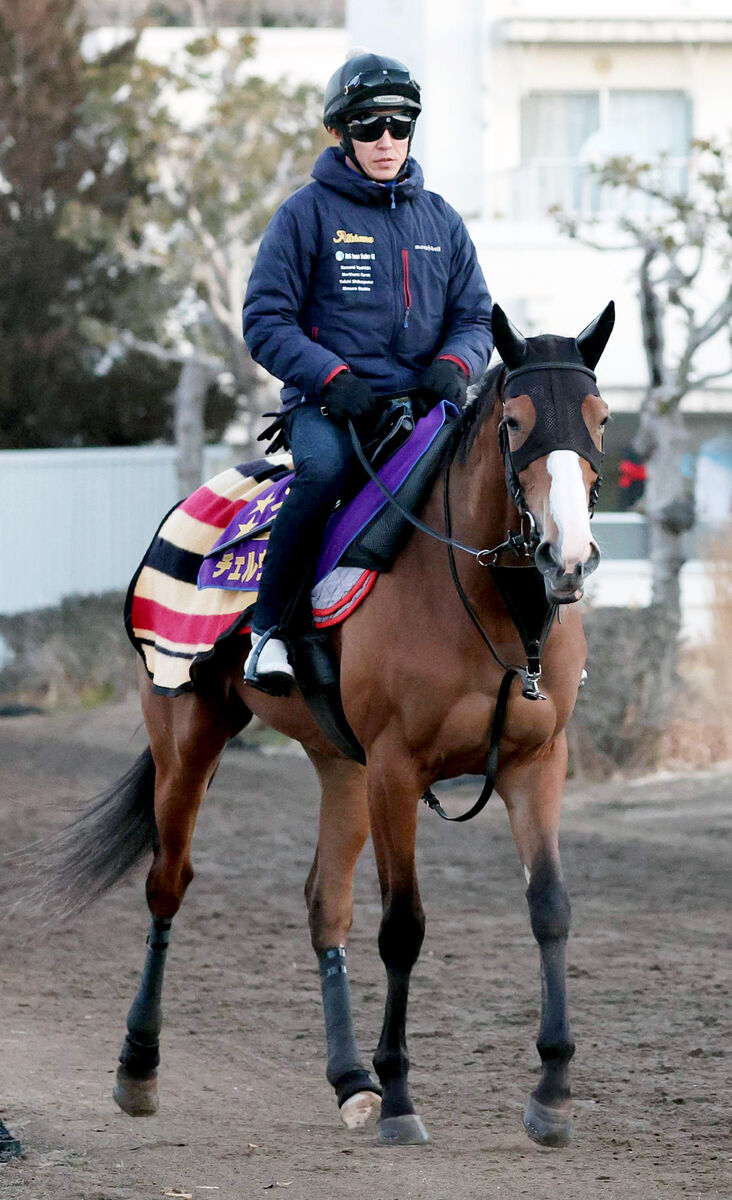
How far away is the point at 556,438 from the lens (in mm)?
3842

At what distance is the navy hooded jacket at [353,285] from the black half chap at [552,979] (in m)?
1.50

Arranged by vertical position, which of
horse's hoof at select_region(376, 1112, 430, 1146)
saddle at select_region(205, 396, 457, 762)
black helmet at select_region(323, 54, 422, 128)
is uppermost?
black helmet at select_region(323, 54, 422, 128)

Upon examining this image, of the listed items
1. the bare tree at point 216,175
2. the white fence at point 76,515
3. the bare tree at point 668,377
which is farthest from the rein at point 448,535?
the white fence at point 76,515

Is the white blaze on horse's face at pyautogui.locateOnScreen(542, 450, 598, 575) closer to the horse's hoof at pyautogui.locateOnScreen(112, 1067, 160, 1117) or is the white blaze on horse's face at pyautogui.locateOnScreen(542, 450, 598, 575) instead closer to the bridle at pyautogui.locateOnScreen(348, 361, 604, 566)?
the bridle at pyautogui.locateOnScreen(348, 361, 604, 566)

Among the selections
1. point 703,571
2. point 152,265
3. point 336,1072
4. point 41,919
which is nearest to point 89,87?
point 152,265

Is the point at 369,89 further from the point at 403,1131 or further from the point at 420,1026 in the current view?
the point at 420,1026

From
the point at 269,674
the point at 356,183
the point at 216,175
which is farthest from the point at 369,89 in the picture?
the point at 216,175

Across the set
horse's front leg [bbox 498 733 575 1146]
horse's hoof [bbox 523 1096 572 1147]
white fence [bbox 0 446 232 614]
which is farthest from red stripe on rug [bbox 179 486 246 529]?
white fence [bbox 0 446 232 614]

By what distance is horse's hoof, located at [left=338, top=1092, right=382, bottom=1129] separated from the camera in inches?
186

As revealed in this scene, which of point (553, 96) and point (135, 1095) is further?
point (553, 96)

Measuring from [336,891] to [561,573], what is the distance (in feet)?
6.47

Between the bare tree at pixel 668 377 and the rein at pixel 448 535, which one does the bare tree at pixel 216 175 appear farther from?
the rein at pixel 448 535

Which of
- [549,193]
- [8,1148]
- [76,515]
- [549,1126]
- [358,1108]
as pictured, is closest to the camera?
[549,1126]

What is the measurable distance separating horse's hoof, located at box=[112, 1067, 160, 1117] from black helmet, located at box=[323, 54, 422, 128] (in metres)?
2.89
